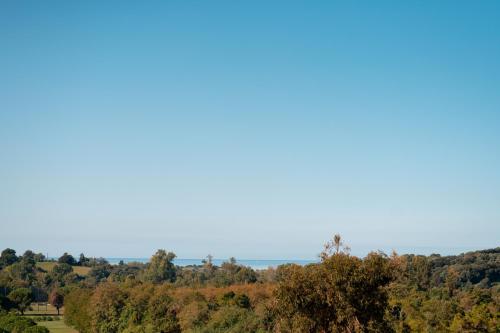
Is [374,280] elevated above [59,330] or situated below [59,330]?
above

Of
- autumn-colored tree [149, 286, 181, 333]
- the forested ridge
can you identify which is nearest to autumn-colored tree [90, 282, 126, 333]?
the forested ridge

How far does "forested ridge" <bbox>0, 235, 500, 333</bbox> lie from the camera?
118ft

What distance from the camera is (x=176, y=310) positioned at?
3169 inches

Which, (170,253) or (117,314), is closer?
(117,314)

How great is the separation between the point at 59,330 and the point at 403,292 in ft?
205

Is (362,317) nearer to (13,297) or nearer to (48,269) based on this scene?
(13,297)

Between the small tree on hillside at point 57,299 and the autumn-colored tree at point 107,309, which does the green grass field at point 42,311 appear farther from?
the autumn-colored tree at point 107,309

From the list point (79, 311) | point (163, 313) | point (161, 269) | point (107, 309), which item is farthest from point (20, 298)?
point (163, 313)

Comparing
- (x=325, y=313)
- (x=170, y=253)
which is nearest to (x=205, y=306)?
(x=325, y=313)

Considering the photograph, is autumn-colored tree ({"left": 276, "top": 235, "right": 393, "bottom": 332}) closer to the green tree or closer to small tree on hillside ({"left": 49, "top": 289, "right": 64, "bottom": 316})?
small tree on hillside ({"left": 49, "top": 289, "right": 64, "bottom": 316})

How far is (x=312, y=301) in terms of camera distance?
120 ft

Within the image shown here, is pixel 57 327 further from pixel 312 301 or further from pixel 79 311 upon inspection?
pixel 312 301

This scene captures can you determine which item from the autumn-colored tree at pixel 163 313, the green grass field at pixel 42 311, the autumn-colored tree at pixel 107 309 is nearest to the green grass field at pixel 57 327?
the green grass field at pixel 42 311

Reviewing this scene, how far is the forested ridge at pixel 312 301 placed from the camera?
36094 millimetres
